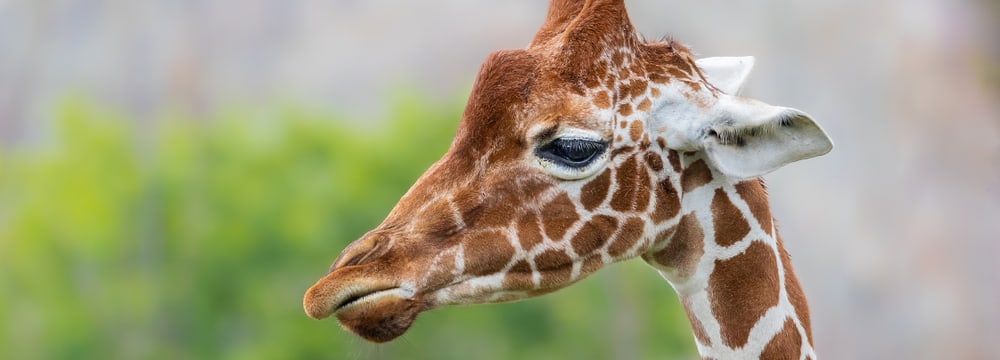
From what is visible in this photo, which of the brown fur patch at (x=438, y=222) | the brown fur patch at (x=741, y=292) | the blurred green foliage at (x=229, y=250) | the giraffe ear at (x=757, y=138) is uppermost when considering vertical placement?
the blurred green foliage at (x=229, y=250)

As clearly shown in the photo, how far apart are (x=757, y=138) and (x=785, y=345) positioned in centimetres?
59

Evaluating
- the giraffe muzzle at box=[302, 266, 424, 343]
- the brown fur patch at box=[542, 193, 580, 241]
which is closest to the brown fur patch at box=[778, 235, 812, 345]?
the brown fur patch at box=[542, 193, 580, 241]

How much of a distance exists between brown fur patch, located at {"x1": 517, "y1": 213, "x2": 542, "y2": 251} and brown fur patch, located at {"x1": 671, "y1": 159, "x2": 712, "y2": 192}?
1.45ft

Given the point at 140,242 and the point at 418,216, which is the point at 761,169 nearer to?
the point at 418,216

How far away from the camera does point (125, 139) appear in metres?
19.5

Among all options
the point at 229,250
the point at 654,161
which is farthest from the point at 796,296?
the point at 229,250

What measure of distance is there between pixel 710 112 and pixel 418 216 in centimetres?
85

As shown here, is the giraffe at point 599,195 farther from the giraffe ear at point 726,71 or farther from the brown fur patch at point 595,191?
the giraffe ear at point 726,71

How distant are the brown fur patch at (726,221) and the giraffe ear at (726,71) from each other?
0.63 metres

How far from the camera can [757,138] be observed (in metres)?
3.02

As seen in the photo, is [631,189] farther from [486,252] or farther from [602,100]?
[486,252]

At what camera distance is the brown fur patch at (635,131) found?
10.0 feet

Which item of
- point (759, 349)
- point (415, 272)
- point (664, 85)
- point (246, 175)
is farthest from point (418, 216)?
point (246, 175)

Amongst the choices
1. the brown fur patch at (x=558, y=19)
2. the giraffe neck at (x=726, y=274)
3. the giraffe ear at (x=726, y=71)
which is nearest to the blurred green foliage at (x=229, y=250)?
the giraffe ear at (x=726, y=71)
